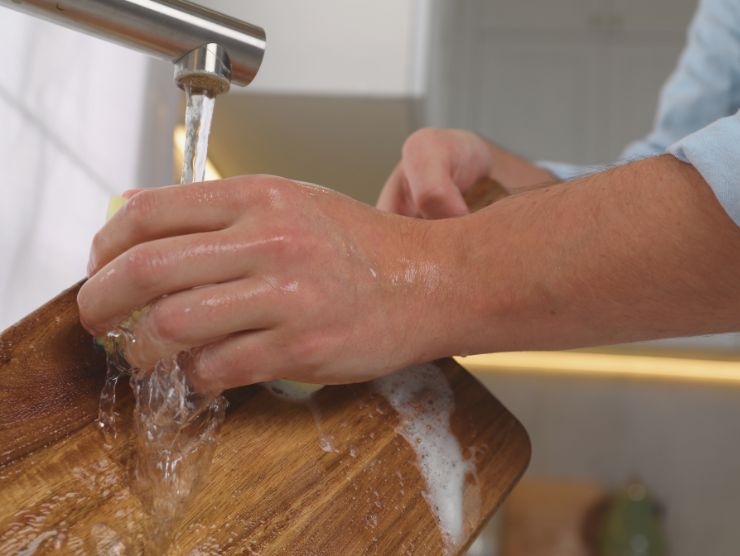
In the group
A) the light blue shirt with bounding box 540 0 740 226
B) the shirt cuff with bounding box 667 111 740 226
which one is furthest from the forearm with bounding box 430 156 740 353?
the light blue shirt with bounding box 540 0 740 226

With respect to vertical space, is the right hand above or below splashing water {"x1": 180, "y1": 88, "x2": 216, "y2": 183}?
below

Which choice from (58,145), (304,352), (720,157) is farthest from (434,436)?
(58,145)

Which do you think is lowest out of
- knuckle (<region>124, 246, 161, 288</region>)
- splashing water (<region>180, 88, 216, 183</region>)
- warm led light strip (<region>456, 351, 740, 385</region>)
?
warm led light strip (<region>456, 351, 740, 385</region>)

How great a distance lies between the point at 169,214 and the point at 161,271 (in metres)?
0.03

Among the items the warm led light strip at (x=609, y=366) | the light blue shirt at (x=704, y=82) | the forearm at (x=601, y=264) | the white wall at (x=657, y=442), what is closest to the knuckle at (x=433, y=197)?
the forearm at (x=601, y=264)

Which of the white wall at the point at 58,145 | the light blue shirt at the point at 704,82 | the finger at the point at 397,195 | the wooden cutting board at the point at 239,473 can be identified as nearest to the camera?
the wooden cutting board at the point at 239,473

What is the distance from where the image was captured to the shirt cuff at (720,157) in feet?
1.45

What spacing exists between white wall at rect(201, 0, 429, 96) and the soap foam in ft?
2.11

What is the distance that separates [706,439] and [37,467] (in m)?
2.06

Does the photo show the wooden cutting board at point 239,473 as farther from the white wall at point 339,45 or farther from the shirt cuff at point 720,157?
the white wall at point 339,45

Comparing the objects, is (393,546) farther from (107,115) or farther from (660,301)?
(107,115)

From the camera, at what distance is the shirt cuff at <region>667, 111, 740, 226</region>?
442 millimetres

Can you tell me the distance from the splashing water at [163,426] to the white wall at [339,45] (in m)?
0.74

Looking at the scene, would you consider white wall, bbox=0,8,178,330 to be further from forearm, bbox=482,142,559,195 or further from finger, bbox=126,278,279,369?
forearm, bbox=482,142,559,195
